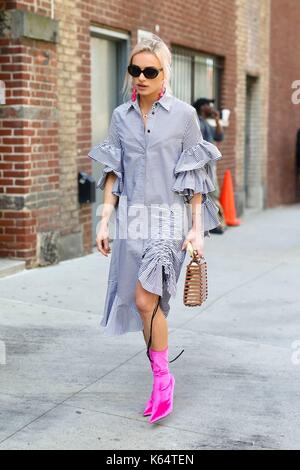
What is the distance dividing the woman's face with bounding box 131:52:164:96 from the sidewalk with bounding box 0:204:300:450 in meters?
1.79

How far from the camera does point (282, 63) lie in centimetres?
1672

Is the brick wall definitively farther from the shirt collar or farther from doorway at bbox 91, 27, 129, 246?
the shirt collar

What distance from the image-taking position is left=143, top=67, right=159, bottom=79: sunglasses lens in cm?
403

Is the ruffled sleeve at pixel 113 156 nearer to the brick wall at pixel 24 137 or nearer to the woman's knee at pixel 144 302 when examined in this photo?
the woman's knee at pixel 144 302

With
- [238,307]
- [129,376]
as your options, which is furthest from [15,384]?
[238,307]

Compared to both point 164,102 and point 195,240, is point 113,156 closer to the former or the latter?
point 164,102

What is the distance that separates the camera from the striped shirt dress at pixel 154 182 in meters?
4.08

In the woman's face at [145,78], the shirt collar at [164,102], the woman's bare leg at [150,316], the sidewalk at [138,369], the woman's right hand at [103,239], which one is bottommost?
the sidewalk at [138,369]

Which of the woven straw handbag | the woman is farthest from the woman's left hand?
the woven straw handbag

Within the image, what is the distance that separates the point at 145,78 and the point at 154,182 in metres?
0.56

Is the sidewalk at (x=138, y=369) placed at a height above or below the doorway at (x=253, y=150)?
below

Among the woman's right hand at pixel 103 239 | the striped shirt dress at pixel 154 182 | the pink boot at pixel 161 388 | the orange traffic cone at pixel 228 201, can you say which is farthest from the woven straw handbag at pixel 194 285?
the orange traffic cone at pixel 228 201

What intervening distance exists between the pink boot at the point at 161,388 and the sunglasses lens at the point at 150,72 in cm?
149
